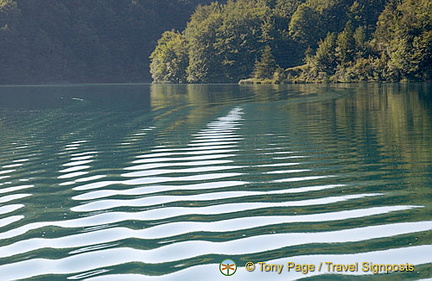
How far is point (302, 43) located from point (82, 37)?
195ft

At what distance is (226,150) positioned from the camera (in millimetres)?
14211

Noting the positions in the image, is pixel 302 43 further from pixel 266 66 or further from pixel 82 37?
pixel 82 37

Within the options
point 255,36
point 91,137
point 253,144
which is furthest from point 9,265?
point 255,36

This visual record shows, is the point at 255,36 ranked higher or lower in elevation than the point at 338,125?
higher

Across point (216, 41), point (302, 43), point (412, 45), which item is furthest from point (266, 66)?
point (412, 45)

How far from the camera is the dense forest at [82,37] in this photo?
124 meters

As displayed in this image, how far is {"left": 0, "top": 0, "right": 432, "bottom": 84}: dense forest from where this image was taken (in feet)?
249

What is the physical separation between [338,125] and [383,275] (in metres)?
14.6

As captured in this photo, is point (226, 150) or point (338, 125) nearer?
point (226, 150)

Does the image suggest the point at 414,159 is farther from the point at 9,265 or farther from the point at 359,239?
the point at 9,265

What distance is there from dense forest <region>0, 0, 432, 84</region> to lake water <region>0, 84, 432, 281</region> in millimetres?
60710

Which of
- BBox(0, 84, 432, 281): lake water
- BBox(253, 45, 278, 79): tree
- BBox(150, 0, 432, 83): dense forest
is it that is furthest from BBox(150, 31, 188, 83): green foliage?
BBox(0, 84, 432, 281): lake water

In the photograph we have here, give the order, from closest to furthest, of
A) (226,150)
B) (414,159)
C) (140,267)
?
1. (140,267)
2. (414,159)
3. (226,150)

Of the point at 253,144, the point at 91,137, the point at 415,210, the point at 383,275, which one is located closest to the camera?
the point at 383,275
